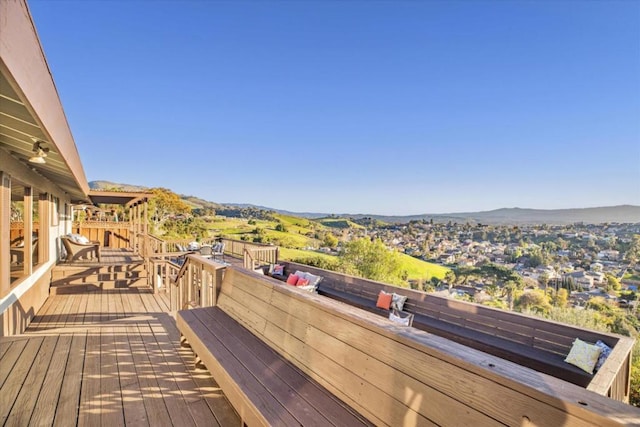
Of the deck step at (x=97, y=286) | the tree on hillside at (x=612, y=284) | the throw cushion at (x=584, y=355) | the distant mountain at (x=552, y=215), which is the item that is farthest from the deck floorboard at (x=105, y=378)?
the distant mountain at (x=552, y=215)

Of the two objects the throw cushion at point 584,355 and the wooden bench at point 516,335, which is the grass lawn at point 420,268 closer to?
the wooden bench at point 516,335

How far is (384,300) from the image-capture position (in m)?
5.66

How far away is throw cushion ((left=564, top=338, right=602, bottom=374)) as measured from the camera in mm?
3187

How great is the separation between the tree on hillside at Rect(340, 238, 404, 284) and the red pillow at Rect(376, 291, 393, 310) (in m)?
10.2

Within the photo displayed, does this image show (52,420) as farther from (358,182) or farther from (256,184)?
(256,184)

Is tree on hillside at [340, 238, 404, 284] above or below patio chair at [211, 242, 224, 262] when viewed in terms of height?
below

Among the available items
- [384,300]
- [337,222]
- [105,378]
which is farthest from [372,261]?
[105,378]

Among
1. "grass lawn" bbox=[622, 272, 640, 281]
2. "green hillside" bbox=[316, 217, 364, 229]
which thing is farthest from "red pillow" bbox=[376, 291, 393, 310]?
"green hillside" bbox=[316, 217, 364, 229]

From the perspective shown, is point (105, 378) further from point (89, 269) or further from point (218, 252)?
point (218, 252)

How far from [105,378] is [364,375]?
267 cm

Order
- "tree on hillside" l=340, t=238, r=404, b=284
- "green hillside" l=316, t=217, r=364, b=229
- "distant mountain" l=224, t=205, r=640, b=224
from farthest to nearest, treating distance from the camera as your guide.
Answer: "green hillside" l=316, t=217, r=364, b=229 → "tree on hillside" l=340, t=238, r=404, b=284 → "distant mountain" l=224, t=205, r=640, b=224

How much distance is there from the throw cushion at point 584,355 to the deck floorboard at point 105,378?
3.61m

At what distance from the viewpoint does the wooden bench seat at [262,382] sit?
1.54m

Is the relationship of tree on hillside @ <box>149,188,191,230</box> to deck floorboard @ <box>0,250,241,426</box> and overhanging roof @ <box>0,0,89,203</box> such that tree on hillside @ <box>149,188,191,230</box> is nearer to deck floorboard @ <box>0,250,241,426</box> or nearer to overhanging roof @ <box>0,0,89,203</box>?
deck floorboard @ <box>0,250,241,426</box>
